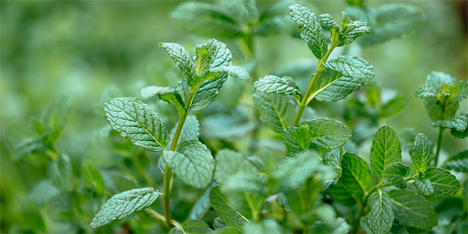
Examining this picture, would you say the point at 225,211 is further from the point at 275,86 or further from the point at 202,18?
the point at 202,18

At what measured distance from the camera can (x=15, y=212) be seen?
0.90m

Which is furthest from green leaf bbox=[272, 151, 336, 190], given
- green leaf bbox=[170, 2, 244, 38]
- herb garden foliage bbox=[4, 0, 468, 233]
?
green leaf bbox=[170, 2, 244, 38]

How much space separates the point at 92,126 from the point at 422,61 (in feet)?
3.44

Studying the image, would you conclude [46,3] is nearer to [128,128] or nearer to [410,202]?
[128,128]

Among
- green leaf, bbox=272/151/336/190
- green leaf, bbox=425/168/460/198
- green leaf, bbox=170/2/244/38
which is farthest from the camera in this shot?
green leaf, bbox=170/2/244/38

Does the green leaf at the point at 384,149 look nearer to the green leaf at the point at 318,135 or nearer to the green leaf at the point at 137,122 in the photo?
the green leaf at the point at 318,135

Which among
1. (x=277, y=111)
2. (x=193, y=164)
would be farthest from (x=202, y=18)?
(x=193, y=164)

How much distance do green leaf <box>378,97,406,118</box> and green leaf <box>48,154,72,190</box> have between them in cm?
51

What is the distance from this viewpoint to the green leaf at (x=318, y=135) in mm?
447

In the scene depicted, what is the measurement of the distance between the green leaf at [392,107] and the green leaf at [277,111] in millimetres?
231

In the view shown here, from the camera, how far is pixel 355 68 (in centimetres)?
41

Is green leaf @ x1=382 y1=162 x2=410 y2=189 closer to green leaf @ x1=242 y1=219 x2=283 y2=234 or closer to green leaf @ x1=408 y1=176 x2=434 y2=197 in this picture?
green leaf @ x1=408 y1=176 x2=434 y2=197

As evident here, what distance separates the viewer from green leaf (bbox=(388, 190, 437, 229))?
1.59ft

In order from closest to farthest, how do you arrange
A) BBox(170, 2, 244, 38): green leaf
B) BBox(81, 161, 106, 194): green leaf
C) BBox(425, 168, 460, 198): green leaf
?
BBox(425, 168, 460, 198): green leaf
BBox(81, 161, 106, 194): green leaf
BBox(170, 2, 244, 38): green leaf
